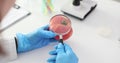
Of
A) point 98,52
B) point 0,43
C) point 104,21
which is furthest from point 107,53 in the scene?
point 0,43

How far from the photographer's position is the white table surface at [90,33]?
81cm

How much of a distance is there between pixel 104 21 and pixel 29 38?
1.37 ft

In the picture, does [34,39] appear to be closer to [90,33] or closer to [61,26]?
[61,26]

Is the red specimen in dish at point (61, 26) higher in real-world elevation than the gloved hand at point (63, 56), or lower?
higher

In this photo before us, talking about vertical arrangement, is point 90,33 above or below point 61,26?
below

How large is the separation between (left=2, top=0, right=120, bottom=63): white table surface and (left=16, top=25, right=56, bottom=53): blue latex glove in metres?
0.02

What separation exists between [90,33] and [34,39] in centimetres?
28

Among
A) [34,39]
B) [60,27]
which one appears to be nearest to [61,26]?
[60,27]

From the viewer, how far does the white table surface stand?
0.81 m

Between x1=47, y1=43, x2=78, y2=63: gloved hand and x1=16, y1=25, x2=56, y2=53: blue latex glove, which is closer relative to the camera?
x1=47, y1=43, x2=78, y2=63: gloved hand

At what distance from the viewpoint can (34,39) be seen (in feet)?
2.75

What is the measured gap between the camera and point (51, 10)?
3.44 ft

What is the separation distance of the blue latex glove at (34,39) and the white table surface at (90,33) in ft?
0.07

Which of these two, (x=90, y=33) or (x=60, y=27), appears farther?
(x=90, y=33)
